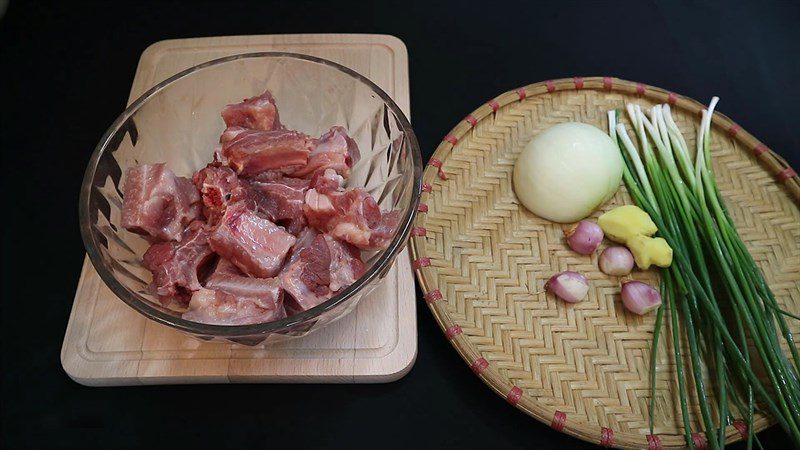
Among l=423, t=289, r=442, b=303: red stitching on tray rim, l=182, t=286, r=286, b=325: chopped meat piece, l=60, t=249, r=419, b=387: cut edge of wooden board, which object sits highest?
l=182, t=286, r=286, b=325: chopped meat piece

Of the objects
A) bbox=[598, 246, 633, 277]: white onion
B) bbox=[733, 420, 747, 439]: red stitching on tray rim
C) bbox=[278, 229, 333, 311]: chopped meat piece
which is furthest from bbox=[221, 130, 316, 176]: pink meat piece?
bbox=[733, 420, 747, 439]: red stitching on tray rim

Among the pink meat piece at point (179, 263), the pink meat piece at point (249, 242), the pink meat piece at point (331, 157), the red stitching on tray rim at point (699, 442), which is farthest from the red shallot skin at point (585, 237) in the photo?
the pink meat piece at point (179, 263)

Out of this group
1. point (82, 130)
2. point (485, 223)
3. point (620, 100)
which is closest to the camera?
point (485, 223)

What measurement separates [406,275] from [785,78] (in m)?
1.37

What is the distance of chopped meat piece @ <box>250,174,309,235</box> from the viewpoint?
1.23 metres

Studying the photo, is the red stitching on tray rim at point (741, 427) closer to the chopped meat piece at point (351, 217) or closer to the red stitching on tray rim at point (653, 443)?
the red stitching on tray rim at point (653, 443)

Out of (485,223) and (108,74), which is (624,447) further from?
(108,74)

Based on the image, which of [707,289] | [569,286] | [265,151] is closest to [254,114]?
[265,151]

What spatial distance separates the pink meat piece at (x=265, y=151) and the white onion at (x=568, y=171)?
536 mm

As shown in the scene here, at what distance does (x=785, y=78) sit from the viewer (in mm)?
1843

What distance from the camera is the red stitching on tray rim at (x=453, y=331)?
4.17 ft

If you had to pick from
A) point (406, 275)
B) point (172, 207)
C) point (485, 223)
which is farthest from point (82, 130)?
point (485, 223)

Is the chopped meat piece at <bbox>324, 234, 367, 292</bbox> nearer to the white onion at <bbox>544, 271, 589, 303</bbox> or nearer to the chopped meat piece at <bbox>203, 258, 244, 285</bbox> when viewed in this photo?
the chopped meat piece at <bbox>203, 258, 244, 285</bbox>

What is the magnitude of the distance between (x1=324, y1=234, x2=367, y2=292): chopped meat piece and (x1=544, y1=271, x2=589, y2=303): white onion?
458mm
